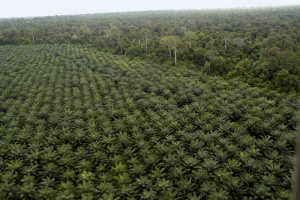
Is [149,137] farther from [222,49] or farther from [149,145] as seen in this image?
[222,49]

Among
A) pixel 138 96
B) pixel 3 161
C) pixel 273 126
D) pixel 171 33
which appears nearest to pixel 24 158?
pixel 3 161

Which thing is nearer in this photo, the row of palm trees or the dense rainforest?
the row of palm trees

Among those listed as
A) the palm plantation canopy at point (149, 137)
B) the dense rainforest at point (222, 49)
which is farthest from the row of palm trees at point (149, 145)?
the dense rainforest at point (222, 49)

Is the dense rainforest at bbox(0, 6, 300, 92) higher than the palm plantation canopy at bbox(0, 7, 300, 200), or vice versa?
the dense rainforest at bbox(0, 6, 300, 92)

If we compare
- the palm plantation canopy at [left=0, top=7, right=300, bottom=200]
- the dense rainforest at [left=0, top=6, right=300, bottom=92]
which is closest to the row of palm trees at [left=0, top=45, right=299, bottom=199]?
the palm plantation canopy at [left=0, top=7, right=300, bottom=200]

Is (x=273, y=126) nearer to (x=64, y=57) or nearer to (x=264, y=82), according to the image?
(x=264, y=82)

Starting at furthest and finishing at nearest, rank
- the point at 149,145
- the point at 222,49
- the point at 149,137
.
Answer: the point at 222,49 → the point at 149,137 → the point at 149,145

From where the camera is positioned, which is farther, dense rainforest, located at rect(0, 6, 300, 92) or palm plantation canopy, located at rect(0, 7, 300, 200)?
dense rainforest, located at rect(0, 6, 300, 92)

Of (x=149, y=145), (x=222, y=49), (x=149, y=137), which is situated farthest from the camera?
(x=222, y=49)

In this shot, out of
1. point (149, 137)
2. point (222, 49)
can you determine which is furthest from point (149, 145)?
point (222, 49)

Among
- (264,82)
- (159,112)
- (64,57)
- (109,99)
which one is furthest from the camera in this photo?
(64,57)

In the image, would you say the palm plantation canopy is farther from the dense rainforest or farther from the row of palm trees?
the dense rainforest
